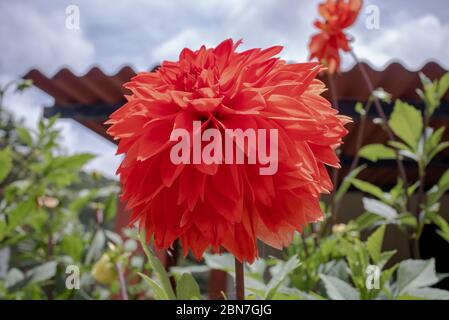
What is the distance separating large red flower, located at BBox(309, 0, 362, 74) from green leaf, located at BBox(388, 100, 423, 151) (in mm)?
160

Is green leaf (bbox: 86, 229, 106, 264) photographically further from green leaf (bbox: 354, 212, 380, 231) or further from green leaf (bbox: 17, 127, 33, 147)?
green leaf (bbox: 354, 212, 380, 231)

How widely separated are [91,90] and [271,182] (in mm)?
1612

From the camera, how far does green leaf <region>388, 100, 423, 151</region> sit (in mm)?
802

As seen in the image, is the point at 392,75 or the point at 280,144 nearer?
the point at 280,144

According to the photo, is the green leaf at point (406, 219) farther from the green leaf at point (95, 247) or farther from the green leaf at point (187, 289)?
the green leaf at point (95, 247)

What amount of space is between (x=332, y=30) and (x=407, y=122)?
0.23m

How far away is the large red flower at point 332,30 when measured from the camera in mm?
810

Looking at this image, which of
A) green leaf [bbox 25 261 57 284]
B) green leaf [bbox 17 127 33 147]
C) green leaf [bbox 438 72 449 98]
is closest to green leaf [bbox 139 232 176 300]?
green leaf [bbox 25 261 57 284]

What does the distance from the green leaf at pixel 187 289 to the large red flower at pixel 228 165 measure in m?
0.10

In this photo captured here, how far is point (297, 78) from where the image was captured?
1.13ft

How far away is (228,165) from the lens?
0.33 metres

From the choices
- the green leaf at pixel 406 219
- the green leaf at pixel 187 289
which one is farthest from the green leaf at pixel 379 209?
the green leaf at pixel 187 289
